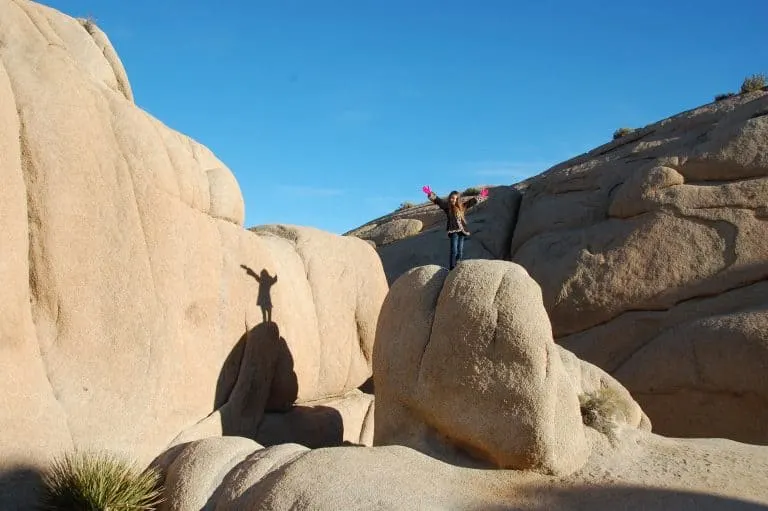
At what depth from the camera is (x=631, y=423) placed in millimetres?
10031

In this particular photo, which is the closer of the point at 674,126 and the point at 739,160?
the point at 739,160

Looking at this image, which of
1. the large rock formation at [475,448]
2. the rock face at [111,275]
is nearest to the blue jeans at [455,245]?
the rock face at [111,275]

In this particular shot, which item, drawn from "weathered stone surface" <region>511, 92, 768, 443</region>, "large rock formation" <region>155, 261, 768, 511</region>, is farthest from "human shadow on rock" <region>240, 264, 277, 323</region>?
"weathered stone surface" <region>511, 92, 768, 443</region>

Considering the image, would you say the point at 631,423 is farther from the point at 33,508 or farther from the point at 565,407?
the point at 33,508

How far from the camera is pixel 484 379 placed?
26.1 ft

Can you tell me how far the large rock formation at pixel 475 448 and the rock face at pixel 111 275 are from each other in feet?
3.54

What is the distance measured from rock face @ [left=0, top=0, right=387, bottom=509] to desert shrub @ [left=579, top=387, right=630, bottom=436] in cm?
449

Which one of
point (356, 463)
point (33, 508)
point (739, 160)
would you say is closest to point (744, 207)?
point (739, 160)

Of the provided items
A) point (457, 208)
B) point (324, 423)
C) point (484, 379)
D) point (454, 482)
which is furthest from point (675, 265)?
point (454, 482)

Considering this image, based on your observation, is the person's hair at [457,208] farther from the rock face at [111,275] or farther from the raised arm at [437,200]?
the rock face at [111,275]

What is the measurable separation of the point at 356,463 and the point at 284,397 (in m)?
4.58

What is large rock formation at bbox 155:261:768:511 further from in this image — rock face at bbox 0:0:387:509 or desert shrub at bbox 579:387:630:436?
rock face at bbox 0:0:387:509

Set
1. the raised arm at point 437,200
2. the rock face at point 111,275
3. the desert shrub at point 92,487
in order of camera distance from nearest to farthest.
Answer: the desert shrub at point 92,487 → the rock face at point 111,275 → the raised arm at point 437,200

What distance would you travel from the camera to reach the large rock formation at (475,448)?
269 inches
